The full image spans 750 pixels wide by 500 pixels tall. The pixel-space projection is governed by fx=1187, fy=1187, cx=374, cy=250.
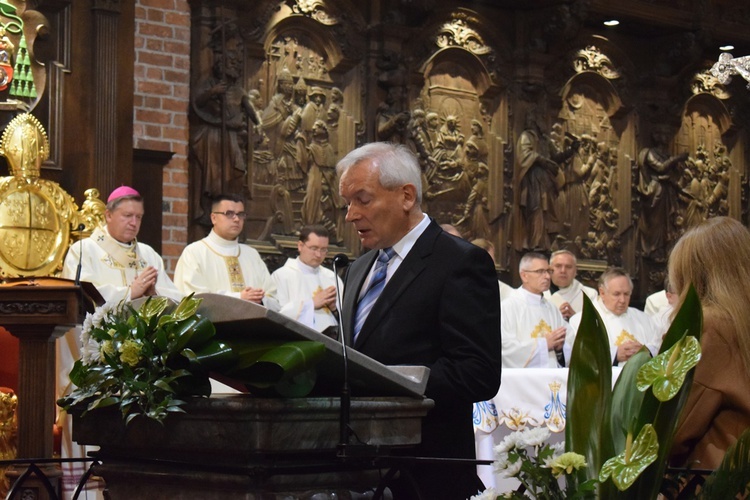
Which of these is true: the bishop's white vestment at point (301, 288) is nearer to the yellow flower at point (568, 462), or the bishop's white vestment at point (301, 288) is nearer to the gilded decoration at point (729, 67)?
the gilded decoration at point (729, 67)

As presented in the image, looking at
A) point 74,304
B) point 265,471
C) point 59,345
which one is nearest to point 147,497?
point 265,471

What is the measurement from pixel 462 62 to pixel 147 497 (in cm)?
969

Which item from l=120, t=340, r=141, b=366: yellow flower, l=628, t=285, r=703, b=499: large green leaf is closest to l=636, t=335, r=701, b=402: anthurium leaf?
l=628, t=285, r=703, b=499: large green leaf

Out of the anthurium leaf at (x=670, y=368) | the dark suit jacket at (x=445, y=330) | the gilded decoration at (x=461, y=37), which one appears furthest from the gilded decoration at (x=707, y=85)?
the anthurium leaf at (x=670, y=368)

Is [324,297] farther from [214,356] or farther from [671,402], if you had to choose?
[671,402]

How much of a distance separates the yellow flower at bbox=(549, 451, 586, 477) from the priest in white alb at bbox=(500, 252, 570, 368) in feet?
21.7

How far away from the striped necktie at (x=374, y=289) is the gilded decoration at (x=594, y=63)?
31.5 feet

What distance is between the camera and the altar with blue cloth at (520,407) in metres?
7.00

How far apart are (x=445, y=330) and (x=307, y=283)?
6.89 meters

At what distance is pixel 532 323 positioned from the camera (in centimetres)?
925

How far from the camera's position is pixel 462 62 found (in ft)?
37.7

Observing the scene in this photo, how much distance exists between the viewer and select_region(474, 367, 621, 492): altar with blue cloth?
7000 mm

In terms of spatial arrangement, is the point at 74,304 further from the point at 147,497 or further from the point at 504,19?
the point at 504,19

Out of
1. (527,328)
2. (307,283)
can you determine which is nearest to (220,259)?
(307,283)
